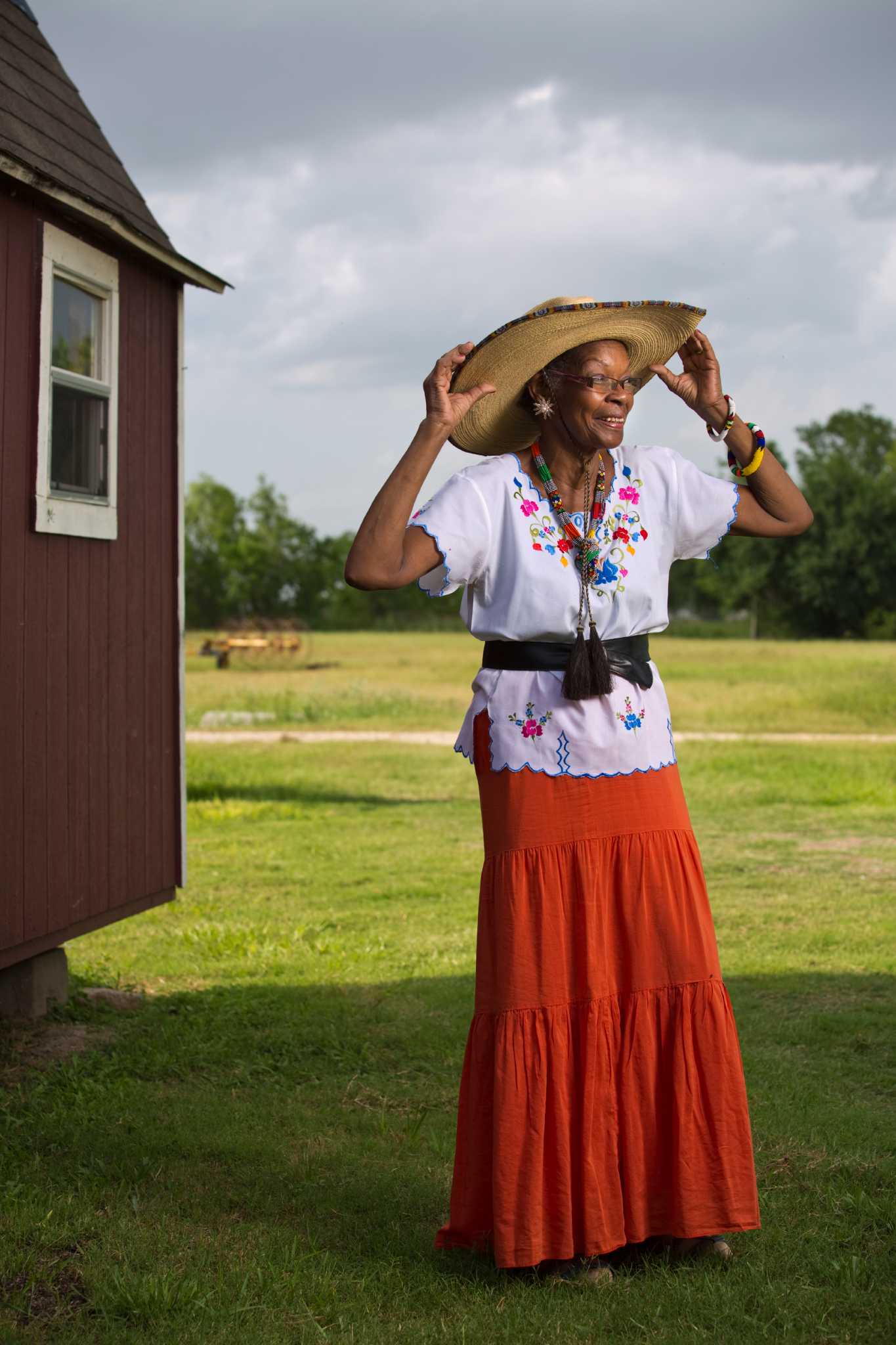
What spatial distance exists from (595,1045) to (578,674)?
917mm

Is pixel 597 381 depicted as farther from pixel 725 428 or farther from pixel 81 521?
pixel 81 521

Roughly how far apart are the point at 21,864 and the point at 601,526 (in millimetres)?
3302

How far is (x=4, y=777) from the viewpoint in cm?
564

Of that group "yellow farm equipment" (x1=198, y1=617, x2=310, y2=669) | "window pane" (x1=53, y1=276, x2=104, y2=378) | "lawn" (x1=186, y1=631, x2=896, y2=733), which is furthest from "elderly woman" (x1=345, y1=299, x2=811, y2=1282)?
"yellow farm equipment" (x1=198, y1=617, x2=310, y2=669)

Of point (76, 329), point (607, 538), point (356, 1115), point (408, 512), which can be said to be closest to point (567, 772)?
point (607, 538)

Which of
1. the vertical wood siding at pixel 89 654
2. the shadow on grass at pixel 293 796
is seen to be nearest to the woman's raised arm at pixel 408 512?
the vertical wood siding at pixel 89 654

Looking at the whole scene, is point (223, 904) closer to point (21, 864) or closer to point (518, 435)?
point (21, 864)

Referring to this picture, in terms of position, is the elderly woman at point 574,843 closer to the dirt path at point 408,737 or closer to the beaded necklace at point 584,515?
the beaded necklace at point 584,515

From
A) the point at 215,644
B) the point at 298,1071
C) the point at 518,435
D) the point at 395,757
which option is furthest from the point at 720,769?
the point at 215,644

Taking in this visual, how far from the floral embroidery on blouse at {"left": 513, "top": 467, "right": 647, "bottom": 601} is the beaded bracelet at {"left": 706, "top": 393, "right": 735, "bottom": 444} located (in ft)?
1.08

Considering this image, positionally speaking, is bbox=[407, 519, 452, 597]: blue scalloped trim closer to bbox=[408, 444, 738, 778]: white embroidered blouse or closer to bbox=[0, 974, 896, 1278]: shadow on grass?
bbox=[408, 444, 738, 778]: white embroidered blouse

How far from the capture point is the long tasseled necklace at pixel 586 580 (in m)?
3.47

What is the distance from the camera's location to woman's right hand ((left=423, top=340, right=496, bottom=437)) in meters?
3.44

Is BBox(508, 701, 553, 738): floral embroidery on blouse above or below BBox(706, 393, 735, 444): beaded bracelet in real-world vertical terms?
below
